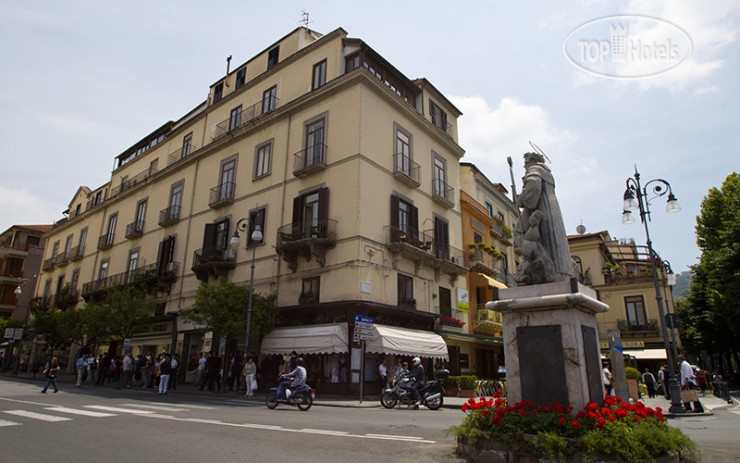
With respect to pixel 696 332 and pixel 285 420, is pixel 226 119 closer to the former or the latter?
pixel 285 420

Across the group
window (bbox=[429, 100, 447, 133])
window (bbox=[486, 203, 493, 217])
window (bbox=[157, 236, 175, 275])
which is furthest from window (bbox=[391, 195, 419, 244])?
window (bbox=[157, 236, 175, 275])

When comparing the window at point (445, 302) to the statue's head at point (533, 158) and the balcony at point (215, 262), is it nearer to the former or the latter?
the balcony at point (215, 262)

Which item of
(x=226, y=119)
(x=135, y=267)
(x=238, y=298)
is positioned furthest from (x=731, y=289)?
(x=135, y=267)

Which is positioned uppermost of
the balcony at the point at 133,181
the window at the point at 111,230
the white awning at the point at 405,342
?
the balcony at the point at 133,181

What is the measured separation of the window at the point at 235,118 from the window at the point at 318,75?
6576 millimetres

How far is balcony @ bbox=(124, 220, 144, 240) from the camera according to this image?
33.9 m

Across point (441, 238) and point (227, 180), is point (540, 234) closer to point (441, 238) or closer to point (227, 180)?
point (441, 238)

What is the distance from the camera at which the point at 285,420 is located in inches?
400

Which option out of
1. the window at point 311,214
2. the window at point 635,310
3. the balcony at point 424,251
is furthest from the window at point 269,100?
the window at point 635,310

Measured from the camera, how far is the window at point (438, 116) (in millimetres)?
28578

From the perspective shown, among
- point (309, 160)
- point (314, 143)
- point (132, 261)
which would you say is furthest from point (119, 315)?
point (314, 143)

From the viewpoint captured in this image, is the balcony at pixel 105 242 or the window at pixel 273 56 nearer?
the window at pixel 273 56

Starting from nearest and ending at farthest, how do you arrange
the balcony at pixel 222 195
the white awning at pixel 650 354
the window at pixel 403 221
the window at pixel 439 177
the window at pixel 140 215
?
the window at pixel 403 221
the window at pixel 439 177
the balcony at pixel 222 195
the white awning at pixel 650 354
the window at pixel 140 215

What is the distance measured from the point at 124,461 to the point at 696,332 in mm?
42494
